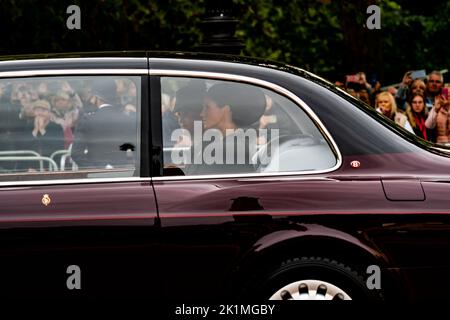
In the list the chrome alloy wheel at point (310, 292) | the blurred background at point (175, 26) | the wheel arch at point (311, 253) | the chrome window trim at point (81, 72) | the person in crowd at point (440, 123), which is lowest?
the chrome alloy wheel at point (310, 292)

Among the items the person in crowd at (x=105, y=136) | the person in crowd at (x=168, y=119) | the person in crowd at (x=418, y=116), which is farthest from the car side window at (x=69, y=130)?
the person in crowd at (x=418, y=116)

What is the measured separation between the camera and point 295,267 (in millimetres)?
5301

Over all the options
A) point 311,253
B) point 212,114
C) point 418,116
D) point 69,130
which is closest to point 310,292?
point 311,253

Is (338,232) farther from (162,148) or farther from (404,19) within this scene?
(404,19)

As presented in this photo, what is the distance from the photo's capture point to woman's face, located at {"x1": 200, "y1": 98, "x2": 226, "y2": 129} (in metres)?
5.46

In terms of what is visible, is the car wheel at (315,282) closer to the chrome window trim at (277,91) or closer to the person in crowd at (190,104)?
the chrome window trim at (277,91)

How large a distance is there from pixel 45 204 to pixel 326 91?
1.45 metres

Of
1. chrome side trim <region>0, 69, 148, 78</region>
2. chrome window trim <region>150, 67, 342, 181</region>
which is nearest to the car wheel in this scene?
chrome window trim <region>150, 67, 342, 181</region>

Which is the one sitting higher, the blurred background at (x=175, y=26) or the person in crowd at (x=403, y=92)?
the blurred background at (x=175, y=26)

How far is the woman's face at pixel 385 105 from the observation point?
41.7 ft

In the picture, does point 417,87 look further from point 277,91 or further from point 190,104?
point 190,104

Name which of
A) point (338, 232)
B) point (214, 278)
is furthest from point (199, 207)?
point (338, 232)

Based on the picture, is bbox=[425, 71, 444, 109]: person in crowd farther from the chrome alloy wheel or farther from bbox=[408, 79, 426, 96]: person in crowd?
the chrome alloy wheel
